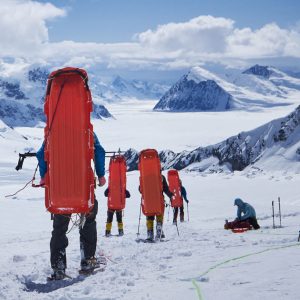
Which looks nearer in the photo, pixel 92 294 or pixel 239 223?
pixel 92 294

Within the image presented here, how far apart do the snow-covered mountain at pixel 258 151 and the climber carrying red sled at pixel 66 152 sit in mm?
49442

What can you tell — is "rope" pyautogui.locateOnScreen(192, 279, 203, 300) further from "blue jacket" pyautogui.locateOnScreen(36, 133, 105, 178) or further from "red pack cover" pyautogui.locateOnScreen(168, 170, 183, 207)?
"red pack cover" pyautogui.locateOnScreen(168, 170, 183, 207)

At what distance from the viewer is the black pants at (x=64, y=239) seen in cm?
717

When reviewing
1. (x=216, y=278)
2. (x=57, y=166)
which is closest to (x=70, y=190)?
(x=57, y=166)

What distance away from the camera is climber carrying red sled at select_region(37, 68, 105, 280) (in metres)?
7.09

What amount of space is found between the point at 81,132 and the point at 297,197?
24949 millimetres

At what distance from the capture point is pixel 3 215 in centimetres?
2484

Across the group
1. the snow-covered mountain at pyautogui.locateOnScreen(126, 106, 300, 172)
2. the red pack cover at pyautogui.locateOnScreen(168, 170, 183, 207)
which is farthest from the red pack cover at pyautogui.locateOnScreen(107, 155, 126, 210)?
the snow-covered mountain at pyautogui.locateOnScreen(126, 106, 300, 172)

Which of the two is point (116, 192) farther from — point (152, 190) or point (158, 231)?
point (158, 231)

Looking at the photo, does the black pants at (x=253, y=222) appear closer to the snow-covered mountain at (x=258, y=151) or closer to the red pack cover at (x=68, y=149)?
the red pack cover at (x=68, y=149)

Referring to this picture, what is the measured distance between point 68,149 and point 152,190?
5465 millimetres

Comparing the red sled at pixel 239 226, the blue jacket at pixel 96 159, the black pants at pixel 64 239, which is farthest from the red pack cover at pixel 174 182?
the blue jacket at pixel 96 159

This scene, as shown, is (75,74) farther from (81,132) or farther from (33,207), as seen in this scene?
(33,207)

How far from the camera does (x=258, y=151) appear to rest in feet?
221
